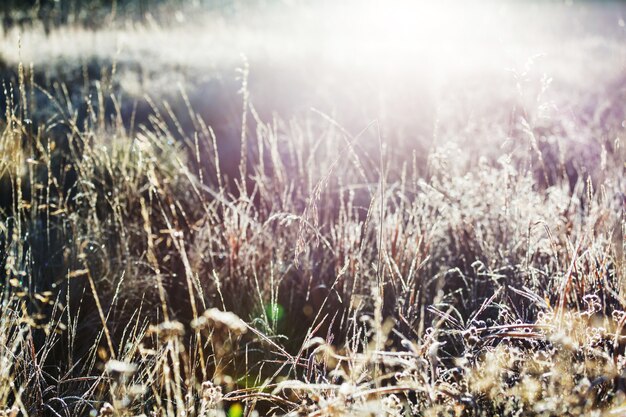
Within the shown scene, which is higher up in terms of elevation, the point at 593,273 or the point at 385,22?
the point at 385,22

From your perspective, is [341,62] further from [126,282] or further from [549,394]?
[549,394]

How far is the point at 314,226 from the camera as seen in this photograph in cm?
211

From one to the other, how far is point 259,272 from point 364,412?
132cm

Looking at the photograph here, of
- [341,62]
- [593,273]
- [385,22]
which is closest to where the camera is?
[593,273]

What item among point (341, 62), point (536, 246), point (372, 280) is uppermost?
point (341, 62)

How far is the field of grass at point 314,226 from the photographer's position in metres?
1.58

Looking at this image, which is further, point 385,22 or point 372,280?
point 385,22

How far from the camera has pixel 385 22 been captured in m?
9.24

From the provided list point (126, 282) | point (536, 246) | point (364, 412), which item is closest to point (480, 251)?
point (536, 246)

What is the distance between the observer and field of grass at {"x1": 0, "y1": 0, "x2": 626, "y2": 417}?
1.58 meters

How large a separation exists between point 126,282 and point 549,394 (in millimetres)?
1758

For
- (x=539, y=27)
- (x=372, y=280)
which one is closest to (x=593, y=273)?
(x=372, y=280)

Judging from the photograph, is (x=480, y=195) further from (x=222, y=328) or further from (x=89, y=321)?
(x=89, y=321)

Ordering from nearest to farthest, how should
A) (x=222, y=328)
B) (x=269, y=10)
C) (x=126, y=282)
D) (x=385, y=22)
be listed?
(x=222, y=328) < (x=126, y=282) < (x=385, y=22) < (x=269, y=10)
